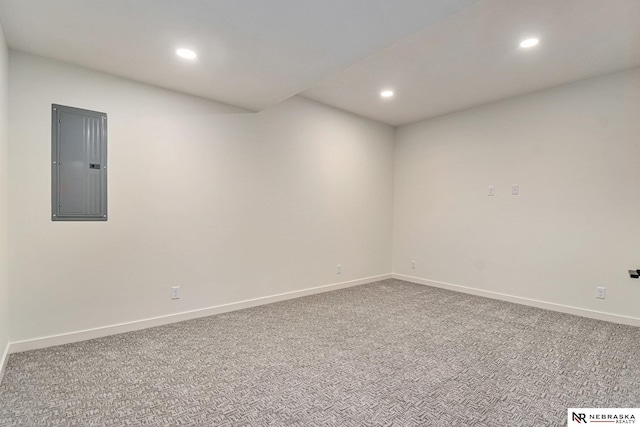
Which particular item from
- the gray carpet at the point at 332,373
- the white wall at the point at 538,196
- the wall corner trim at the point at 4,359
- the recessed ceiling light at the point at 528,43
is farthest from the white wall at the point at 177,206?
the recessed ceiling light at the point at 528,43

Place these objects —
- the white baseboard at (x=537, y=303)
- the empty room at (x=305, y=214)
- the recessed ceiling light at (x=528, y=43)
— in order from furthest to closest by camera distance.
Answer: the white baseboard at (x=537, y=303), the recessed ceiling light at (x=528, y=43), the empty room at (x=305, y=214)

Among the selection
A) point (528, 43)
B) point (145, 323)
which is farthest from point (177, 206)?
point (528, 43)

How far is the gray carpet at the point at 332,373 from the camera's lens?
1.79m

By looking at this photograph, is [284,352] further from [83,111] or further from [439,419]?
[83,111]

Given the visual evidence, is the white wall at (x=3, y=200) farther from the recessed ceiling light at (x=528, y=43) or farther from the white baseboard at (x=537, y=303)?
the white baseboard at (x=537, y=303)

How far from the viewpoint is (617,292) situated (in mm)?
3377

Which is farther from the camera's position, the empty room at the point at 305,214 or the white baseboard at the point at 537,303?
the white baseboard at the point at 537,303

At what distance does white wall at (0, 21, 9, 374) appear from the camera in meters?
2.24

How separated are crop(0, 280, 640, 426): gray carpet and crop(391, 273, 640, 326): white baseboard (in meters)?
0.15

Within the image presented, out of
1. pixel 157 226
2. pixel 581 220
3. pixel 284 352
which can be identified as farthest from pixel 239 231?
pixel 581 220

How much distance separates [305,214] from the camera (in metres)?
4.36

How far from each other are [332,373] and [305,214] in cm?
240

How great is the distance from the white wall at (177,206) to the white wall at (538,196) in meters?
1.11

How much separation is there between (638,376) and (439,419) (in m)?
1.62
